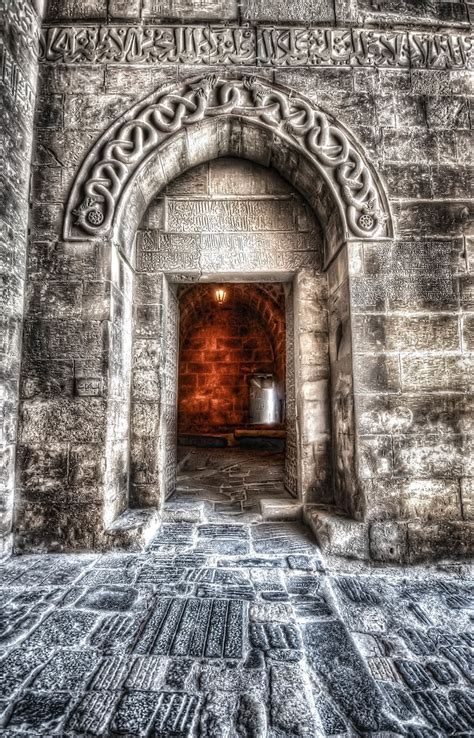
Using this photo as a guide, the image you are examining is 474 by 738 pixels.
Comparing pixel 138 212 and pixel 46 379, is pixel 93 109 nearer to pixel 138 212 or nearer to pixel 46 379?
pixel 138 212

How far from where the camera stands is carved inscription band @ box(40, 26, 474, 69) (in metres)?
3.29

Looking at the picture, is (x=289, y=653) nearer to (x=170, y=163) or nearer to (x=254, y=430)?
(x=170, y=163)

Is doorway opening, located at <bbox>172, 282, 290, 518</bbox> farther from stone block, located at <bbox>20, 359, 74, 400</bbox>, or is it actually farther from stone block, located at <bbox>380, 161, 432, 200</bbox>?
stone block, located at <bbox>20, 359, 74, 400</bbox>

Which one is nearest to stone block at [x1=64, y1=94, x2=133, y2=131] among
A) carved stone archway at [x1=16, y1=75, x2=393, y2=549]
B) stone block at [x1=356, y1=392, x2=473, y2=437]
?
carved stone archway at [x1=16, y1=75, x2=393, y2=549]

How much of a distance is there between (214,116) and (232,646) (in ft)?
12.7

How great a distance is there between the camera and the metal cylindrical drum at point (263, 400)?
9562 millimetres

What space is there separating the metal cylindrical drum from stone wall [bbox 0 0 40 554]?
709 cm

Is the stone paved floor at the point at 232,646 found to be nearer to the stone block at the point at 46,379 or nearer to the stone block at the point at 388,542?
the stone block at the point at 388,542

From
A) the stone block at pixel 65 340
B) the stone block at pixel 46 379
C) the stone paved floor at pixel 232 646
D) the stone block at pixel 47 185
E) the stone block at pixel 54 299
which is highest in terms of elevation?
the stone block at pixel 47 185

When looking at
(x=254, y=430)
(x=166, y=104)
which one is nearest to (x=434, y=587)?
(x=166, y=104)

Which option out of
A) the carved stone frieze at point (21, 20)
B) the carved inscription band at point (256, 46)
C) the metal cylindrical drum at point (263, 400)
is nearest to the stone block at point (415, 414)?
the carved inscription band at point (256, 46)

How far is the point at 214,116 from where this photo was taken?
3.21 m

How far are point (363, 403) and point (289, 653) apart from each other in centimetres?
176

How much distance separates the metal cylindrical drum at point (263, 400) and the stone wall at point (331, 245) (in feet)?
20.2
